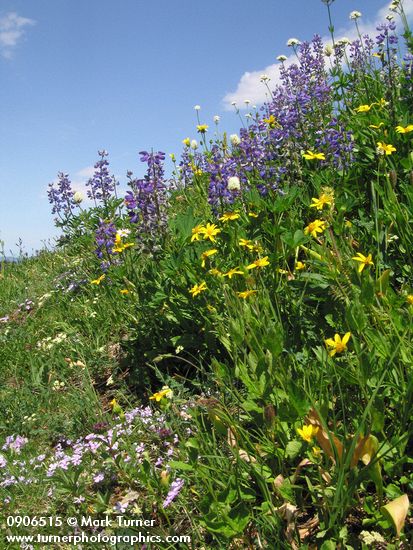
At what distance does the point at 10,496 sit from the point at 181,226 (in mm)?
1677

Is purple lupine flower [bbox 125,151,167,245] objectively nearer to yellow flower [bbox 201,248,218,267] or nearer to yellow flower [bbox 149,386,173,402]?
yellow flower [bbox 201,248,218,267]

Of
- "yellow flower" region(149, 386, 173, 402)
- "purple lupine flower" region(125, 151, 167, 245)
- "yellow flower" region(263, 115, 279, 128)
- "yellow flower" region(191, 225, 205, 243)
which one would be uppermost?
"yellow flower" region(263, 115, 279, 128)

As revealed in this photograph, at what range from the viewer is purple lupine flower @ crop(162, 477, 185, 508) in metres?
2.05

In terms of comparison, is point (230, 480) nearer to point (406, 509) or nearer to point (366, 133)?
point (406, 509)

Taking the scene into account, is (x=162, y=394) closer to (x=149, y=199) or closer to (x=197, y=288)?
(x=197, y=288)

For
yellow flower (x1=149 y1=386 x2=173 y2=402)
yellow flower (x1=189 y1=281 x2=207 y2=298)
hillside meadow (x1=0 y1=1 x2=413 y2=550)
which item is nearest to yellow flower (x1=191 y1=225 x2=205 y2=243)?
hillside meadow (x1=0 y1=1 x2=413 y2=550)

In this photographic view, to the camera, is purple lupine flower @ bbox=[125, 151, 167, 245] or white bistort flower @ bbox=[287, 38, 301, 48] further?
white bistort flower @ bbox=[287, 38, 301, 48]

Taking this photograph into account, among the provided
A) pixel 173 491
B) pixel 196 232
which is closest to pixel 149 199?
pixel 196 232

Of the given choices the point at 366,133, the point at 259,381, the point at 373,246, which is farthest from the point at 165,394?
the point at 366,133

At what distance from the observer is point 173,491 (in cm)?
209

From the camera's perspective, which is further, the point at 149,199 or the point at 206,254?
the point at 149,199

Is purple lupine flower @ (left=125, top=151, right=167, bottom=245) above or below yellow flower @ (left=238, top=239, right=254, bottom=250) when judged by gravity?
above

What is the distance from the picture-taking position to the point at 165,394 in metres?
2.47

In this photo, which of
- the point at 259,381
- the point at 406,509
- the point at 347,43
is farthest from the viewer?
the point at 347,43
